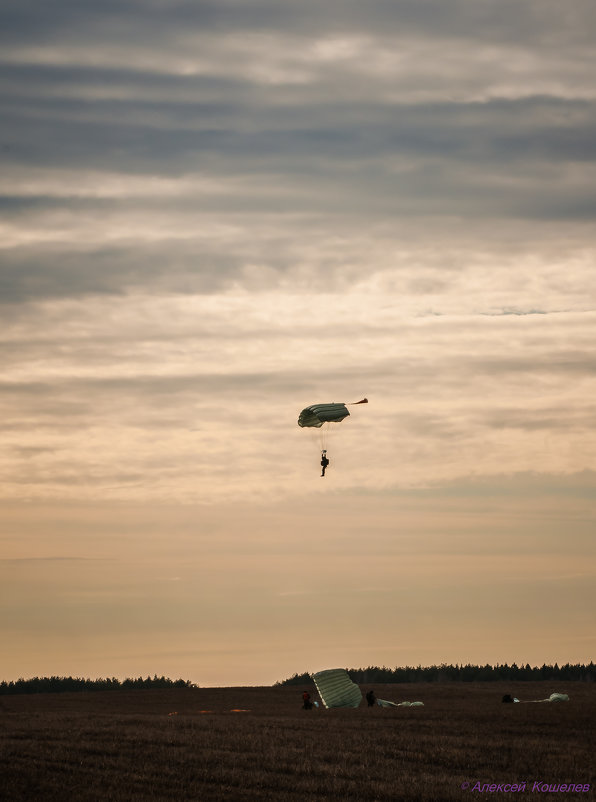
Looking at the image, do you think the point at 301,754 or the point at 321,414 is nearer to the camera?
the point at 301,754

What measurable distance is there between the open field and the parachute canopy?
17.3 m

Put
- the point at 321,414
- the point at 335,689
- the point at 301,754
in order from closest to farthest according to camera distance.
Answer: the point at 301,754 < the point at 321,414 < the point at 335,689

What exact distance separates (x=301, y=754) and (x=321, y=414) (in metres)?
20.5

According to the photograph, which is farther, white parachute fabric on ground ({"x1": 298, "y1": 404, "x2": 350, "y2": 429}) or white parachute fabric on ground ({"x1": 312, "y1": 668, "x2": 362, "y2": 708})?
white parachute fabric on ground ({"x1": 312, "y1": 668, "x2": 362, "y2": 708})

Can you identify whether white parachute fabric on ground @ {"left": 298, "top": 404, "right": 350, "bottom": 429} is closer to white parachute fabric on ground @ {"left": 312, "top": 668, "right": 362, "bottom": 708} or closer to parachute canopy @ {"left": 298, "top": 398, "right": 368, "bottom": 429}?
parachute canopy @ {"left": 298, "top": 398, "right": 368, "bottom": 429}

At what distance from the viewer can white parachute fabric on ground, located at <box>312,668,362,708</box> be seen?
2753 inches

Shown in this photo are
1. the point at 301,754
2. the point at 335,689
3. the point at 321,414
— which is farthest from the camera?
the point at 335,689

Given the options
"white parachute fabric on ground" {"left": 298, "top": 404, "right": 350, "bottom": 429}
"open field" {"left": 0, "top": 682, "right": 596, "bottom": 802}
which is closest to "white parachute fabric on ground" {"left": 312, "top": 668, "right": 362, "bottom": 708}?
→ "open field" {"left": 0, "top": 682, "right": 596, "bottom": 802}

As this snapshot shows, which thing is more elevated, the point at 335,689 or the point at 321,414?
the point at 321,414

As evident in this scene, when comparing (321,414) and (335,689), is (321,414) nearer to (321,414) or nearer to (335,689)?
(321,414)

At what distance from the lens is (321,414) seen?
195 feet

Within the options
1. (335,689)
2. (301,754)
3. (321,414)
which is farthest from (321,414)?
(335,689)

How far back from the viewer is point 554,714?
62.8 meters

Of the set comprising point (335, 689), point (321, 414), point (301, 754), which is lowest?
point (301, 754)
